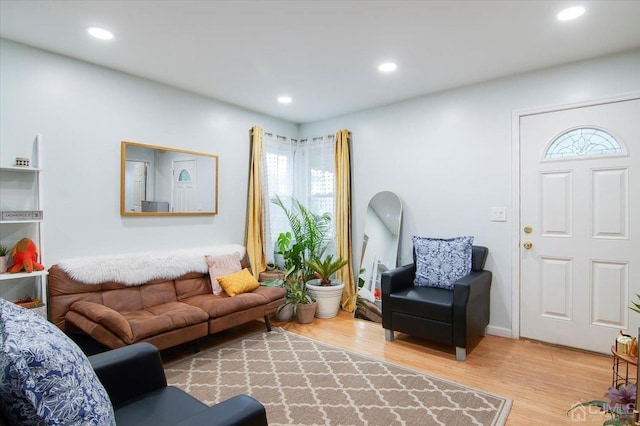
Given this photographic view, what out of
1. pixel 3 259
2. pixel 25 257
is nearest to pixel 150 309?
pixel 25 257

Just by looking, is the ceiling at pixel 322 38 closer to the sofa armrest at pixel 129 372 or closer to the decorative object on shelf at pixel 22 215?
the decorative object on shelf at pixel 22 215

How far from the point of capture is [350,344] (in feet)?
10.6

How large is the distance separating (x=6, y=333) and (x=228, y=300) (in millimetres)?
2284

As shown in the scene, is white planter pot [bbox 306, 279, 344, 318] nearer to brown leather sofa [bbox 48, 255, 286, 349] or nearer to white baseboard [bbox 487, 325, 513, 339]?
brown leather sofa [bbox 48, 255, 286, 349]

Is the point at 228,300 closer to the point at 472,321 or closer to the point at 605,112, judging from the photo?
the point at 472,321

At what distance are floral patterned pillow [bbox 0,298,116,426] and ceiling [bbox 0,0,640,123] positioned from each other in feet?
6.58

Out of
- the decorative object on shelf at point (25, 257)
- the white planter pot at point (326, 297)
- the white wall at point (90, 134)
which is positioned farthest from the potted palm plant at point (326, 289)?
the decorative object on shelf at point (25, 257)

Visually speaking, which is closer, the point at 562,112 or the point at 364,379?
the point at 364,379

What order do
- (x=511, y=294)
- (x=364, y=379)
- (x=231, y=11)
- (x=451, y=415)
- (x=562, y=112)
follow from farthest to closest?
(x=511, y=294), (x=562, y=112), (x=364, y=379), (x=231, y=11), (x=451, y=415)

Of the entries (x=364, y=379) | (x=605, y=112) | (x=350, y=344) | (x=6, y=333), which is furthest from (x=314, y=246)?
(x=6, y=333)

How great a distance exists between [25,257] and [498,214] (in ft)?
13.0

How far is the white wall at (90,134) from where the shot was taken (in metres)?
2.70

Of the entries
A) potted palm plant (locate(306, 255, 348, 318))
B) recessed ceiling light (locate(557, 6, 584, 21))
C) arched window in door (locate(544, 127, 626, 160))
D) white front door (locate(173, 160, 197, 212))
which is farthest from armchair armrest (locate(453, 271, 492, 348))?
white front door (locate(173, 160, 197, 212))

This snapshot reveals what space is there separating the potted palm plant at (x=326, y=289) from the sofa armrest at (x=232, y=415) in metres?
2.73
